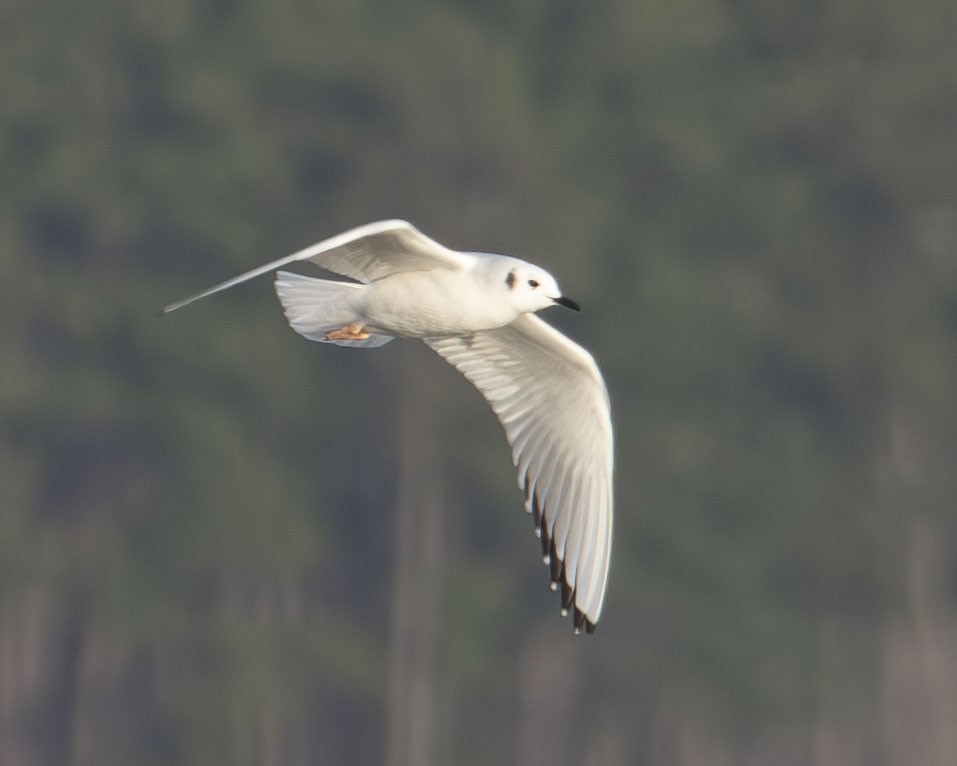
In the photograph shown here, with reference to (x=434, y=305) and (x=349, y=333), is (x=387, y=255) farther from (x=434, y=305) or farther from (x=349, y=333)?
(x=349, y=333)

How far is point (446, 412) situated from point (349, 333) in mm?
12047

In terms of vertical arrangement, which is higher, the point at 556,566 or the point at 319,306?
the point at 319,306

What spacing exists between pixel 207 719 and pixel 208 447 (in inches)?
86.9

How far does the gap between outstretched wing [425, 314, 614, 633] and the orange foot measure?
0.37 meters

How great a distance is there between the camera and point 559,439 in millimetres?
8758

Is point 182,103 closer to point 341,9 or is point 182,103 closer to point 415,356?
point 341,9

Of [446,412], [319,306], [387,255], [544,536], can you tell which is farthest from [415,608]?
[387,255]

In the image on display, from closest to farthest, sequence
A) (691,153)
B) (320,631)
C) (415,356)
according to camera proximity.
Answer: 1. (415,356)
2. (320,631)
3. (691,153)

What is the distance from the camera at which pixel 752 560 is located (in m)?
22.0

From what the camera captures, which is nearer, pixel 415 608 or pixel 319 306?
pixel 319 306

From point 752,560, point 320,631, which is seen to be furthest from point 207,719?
point 752,560

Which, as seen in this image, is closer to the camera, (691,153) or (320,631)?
(320,631)

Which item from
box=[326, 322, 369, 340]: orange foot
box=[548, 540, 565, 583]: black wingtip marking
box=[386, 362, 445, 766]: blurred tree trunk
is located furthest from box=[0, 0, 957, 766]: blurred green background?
box=[326, 322, 369, 340]: orange foot

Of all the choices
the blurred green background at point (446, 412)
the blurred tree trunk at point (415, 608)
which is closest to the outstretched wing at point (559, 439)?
the blurred green background at point (446, 412)
